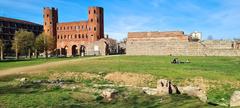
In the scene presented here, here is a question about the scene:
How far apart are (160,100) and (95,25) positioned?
286 feet

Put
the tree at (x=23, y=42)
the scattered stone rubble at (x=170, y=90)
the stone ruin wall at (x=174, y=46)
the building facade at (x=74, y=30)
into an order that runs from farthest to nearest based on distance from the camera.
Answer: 1. the building facade at (x=74, y=30)
2. the tree at (x=23, y=42)
3. the stone ruin wall at (x=174, y=46)
4. the scattered stone rubble at (x=170, y=90)

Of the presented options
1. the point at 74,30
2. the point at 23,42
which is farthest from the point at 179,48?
the point at 74,30

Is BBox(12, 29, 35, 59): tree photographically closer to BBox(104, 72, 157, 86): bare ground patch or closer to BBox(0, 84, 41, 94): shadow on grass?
BBox(104, 72, 157, 86): bare ground patch

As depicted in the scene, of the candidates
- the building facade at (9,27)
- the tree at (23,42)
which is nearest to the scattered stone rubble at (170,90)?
the tree at (23,42)

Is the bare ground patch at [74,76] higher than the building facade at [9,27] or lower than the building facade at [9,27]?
lower

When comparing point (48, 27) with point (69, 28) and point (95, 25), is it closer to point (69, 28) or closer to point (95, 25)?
point (69, 28)

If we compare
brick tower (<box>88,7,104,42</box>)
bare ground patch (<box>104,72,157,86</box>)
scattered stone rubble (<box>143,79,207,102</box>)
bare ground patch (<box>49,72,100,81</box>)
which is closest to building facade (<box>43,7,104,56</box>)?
brick tower (<box>88,7,104,42</box>)

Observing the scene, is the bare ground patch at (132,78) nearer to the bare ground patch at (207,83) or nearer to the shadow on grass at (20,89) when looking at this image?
the bare ground patch at (207,83)

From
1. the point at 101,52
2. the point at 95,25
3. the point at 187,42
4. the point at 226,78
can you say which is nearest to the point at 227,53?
the point at 187,42

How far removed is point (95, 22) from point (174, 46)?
3976 cm

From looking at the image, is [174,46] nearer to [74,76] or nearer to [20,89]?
[74,76]

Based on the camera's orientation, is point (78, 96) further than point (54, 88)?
No

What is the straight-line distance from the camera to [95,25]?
10275 centimetres

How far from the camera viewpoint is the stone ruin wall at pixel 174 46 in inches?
2594
